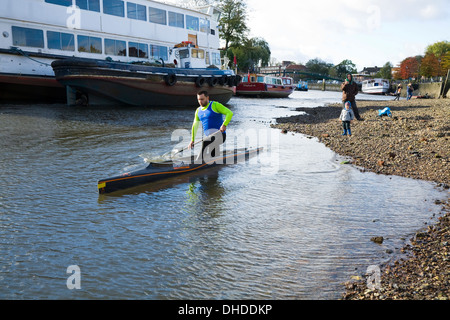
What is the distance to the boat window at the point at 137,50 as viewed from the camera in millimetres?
22688

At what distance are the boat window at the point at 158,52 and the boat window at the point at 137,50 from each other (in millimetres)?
488

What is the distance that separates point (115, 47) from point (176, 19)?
4976 millimetres

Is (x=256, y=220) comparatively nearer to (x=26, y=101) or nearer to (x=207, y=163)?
(x=207, y=163)

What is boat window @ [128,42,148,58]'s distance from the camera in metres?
22.7

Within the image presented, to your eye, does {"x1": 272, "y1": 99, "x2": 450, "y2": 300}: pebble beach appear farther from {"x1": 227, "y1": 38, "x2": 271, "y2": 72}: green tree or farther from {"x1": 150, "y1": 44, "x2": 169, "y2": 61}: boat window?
{"x1": 227, "y1": 38, "x2": 271, "y2": 72}: green tree

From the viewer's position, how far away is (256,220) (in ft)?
18.5

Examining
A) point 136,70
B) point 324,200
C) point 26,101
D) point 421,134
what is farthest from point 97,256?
point 26,101

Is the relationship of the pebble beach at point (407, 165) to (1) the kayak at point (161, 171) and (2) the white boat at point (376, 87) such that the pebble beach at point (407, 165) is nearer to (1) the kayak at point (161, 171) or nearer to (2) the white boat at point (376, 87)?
(1) the kayak at point (161, 171)

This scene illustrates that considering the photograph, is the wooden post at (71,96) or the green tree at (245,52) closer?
the wooden post at (71,96)

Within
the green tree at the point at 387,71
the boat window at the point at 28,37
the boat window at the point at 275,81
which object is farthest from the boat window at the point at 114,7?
the green tree at the point at 387,71

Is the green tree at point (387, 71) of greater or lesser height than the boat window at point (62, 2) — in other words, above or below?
above

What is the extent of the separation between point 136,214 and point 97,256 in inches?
57.1

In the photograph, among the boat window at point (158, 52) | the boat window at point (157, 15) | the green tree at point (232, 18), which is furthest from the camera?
the green tree at point (232, 18)

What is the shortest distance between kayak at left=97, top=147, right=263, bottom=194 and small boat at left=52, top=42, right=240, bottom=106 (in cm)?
1200
